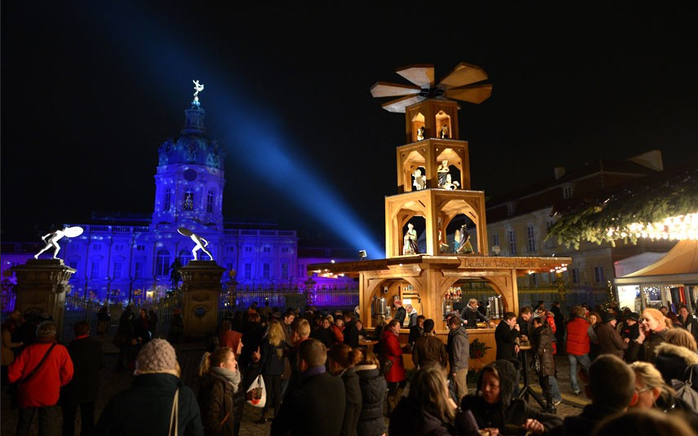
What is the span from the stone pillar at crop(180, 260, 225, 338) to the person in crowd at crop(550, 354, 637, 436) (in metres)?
14.8

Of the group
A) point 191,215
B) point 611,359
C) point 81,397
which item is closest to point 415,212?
point 81,397

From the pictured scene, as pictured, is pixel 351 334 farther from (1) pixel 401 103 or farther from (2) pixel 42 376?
(1) pixel 401 103

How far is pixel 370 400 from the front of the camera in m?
5.05

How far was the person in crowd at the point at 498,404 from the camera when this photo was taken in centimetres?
366

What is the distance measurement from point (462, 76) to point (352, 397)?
11.6m

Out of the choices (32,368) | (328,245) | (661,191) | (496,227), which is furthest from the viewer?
(328,245)

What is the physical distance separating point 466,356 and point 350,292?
19.0 metres

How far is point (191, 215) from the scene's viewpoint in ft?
175

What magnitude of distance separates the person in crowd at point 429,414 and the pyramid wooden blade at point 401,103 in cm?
1211

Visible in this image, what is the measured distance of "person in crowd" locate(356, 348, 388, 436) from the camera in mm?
5047

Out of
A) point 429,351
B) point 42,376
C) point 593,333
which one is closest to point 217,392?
point 42,376

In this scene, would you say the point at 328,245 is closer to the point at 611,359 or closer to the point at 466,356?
the point at 466,356

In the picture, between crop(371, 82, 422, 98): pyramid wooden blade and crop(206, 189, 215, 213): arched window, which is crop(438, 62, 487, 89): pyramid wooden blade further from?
crop(206, 189, 215, 213): arched window

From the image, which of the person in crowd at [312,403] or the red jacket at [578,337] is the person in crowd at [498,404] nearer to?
the person in crowd at [312,403]
